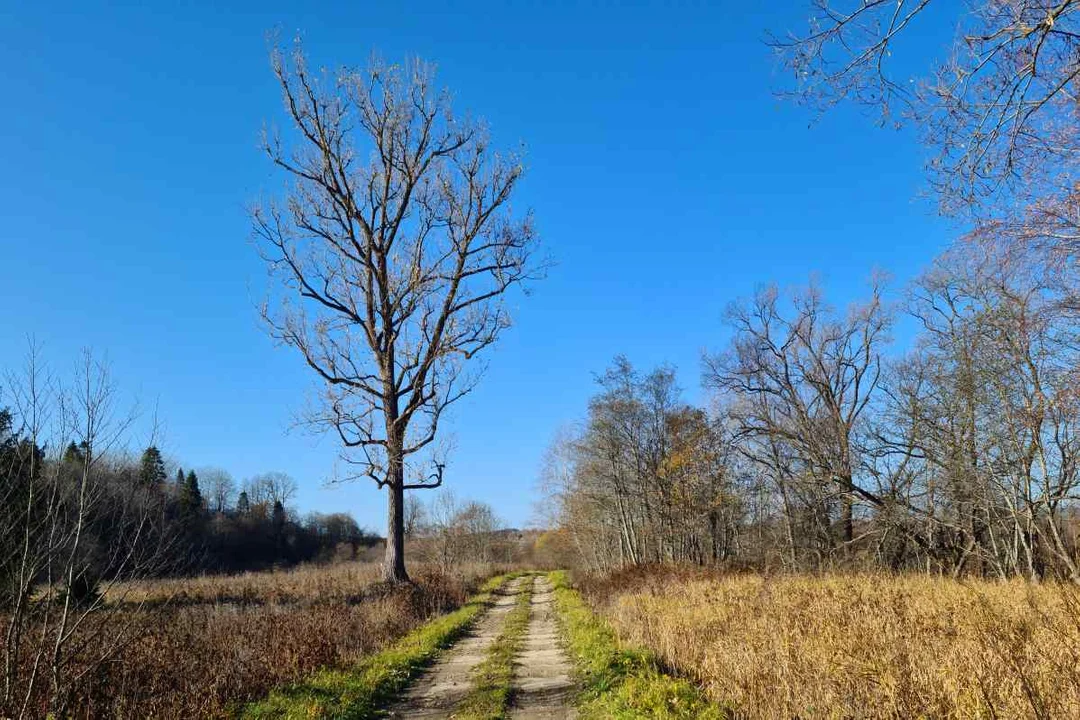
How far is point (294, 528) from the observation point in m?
87.2

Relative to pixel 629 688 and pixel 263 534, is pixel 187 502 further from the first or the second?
pixel 263 534

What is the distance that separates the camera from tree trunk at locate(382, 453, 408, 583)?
18.8 meters

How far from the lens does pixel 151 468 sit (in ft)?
30.0

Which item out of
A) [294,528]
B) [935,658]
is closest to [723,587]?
[935,658]

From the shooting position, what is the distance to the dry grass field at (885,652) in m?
5.04

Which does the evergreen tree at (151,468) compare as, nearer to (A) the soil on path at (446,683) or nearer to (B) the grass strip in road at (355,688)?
(B) the grass strip in road at (355,688)

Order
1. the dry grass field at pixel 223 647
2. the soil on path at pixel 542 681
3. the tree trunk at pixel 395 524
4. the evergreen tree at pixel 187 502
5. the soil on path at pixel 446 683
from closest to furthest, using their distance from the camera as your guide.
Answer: the dry grass field at pixel 223 647, the soil on path at pixel 542 681, the soil on path at pixel 446 683, the evergreen tree at pixel 187 502, the tree trunk at pixel 395 524

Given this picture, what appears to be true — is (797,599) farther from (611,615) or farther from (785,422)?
(785,422)

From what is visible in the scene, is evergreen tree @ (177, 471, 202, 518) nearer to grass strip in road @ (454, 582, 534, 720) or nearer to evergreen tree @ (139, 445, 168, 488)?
evergreen tree @ (139, 445, 168, 488)

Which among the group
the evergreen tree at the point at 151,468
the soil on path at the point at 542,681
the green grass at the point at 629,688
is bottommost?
the soil on path at the point at 542,681

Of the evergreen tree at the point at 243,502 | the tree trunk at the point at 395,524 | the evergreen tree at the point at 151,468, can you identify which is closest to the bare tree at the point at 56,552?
the evergreen tree at the point at 151,468

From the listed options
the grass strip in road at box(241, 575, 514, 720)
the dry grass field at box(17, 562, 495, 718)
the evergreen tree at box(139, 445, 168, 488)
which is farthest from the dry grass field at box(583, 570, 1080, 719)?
the evergreen tree at box(139, 445, 168, 488)

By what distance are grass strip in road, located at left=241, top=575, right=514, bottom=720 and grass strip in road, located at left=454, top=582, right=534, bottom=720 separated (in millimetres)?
1079

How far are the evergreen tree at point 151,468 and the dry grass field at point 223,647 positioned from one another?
145 cm
